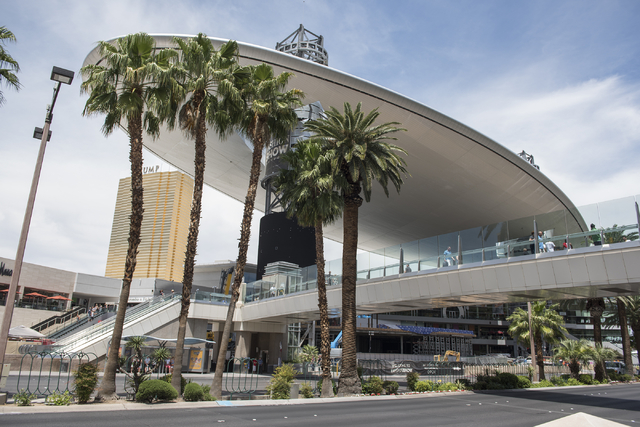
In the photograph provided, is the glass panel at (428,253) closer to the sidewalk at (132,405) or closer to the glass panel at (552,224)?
the glass panel at (552,224)

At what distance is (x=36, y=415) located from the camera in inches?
514

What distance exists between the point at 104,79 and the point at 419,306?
70.1 feet

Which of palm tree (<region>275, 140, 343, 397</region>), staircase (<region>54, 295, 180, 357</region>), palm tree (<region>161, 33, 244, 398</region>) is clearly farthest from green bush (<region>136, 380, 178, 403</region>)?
staircase (<region>54, 295, 180, 357</region>)

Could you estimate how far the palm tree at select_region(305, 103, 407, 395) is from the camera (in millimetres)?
22766

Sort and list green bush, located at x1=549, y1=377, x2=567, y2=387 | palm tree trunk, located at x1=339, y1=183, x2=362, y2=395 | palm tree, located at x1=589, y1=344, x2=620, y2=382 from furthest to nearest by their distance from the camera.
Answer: palm tree, located at x1=589, y1=344, x2=620, y2=382 < green bush, located at x1=549, y1=377, x2=567, y2=387 < palm tree trunk, located at x1=339, y1=183, x2=362, y2=395

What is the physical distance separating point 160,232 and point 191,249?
424 ft

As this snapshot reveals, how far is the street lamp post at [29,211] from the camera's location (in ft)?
47.2

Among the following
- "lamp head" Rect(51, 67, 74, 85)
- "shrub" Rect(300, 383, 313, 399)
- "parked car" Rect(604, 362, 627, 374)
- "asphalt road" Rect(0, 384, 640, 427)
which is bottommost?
"asphalt road" Rect(0, 384, 640, 427)

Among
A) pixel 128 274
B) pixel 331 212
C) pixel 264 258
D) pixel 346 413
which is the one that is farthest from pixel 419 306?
pixel 264 258

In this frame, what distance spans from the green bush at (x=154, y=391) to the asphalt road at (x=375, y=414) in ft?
1.51

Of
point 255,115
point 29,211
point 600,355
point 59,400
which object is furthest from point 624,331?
point 29,211

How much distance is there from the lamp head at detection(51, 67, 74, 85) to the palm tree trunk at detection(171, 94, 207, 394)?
17.7ft

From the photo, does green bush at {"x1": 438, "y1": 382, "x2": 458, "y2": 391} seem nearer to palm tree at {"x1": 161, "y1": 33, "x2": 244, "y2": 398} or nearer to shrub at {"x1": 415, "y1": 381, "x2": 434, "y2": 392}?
shrub at {"x1": 415, "y1": 381, "x2": 434, "y2": 392}

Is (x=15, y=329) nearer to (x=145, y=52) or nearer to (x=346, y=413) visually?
(x=145, y=52)
